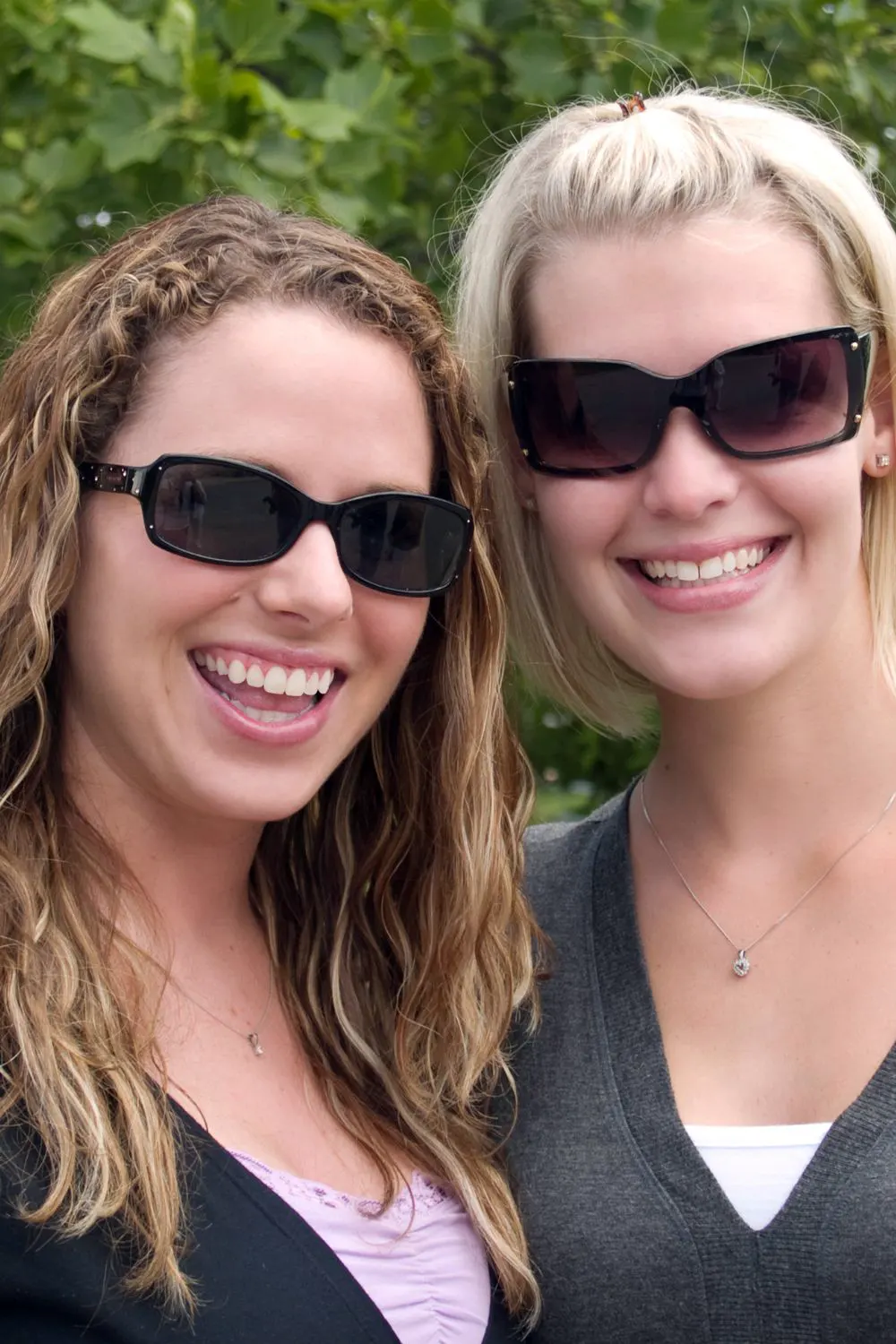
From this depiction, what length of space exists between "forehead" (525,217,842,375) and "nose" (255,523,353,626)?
0.52 m

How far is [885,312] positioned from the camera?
2316mm

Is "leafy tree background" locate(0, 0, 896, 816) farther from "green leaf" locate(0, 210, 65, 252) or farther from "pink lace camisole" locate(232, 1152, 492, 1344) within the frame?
"pink lace camisole" locate(232, 1152, 492, 1344)

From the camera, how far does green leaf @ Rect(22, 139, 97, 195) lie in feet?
9.37

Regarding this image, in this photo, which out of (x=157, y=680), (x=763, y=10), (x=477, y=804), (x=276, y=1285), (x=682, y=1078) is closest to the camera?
(x=276, y=1285)

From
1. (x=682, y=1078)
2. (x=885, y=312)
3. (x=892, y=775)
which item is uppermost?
(x=885, y=312)

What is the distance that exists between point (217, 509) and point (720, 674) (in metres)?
0.76

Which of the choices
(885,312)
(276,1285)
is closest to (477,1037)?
(276,1285)

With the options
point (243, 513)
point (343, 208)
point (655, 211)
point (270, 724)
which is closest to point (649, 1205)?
point (270, 724)

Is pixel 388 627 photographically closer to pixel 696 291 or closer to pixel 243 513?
pixel 243 513

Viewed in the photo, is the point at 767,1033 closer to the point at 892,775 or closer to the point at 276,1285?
the point at 892,775

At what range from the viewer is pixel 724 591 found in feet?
7.46

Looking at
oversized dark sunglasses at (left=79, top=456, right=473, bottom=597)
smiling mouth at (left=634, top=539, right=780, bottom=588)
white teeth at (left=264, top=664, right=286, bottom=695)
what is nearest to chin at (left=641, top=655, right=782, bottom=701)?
smiling mouth at (left=634, top=539, right=780, bottom=588)

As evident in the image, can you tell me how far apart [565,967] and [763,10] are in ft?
6.37

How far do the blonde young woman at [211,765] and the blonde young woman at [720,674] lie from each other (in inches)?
6.0
